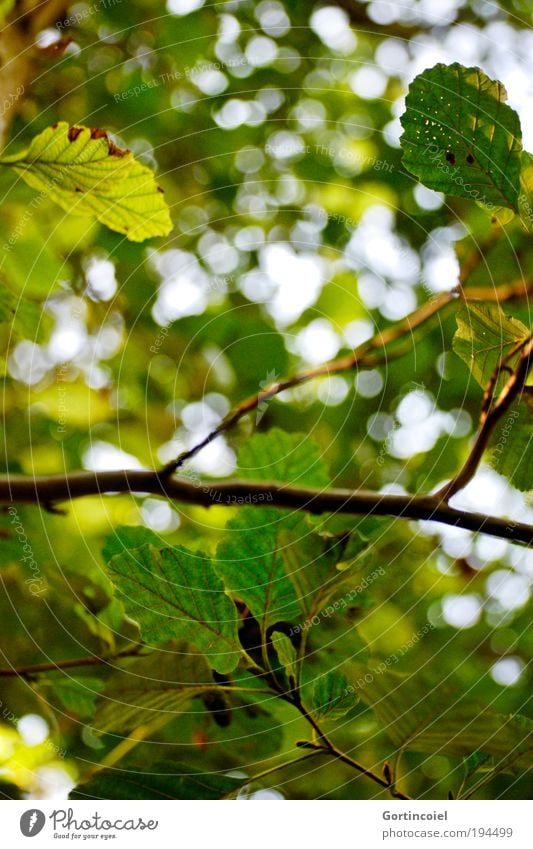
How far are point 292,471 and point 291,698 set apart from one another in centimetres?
18

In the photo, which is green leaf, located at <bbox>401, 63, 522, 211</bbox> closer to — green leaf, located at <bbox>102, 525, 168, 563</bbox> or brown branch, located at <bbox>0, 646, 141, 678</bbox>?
green leaf, located at <bbox>102, 525, 168, 563</bbox>

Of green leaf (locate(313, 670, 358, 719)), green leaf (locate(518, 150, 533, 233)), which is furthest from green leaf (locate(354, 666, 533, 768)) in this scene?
green leaf (locate(518, 150, 533, 233))

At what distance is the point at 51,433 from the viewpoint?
1.23 metres

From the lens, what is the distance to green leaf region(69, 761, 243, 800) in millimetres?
551

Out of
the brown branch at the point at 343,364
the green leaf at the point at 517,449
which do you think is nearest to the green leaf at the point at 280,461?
the brown branch at the point at 343,364

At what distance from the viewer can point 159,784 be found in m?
0.56

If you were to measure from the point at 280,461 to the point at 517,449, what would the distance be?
177 millimetres

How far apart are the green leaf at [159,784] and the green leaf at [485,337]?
0.33 meters

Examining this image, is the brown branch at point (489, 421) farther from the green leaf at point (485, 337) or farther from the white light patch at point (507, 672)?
the white light patch at point (507, 672)

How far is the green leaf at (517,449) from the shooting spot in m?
0.54

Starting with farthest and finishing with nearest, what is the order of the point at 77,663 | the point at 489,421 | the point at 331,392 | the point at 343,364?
1. the point at 331,392
2. the point at 343,364
3. the point at 77,663
4. the point at 489,421

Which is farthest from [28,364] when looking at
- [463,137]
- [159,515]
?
[463,137]

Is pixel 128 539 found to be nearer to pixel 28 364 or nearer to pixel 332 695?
pixel 332 695

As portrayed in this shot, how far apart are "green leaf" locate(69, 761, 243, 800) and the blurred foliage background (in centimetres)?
33
